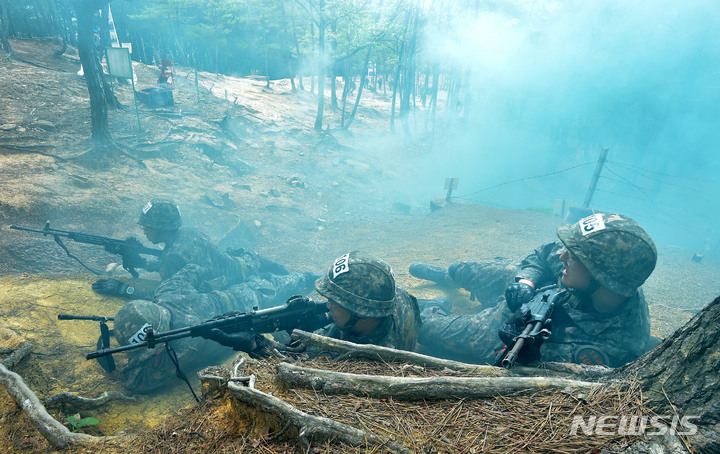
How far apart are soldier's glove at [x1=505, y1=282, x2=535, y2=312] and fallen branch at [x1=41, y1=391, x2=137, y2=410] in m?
4.20

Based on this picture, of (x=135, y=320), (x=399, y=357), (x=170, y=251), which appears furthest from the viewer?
(x=170, y=251)

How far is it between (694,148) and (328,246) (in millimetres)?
26575

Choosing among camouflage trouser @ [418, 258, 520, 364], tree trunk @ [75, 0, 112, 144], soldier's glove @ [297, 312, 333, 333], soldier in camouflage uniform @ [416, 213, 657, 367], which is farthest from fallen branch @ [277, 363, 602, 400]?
tree trunk @ [75, 0, 112, 144]

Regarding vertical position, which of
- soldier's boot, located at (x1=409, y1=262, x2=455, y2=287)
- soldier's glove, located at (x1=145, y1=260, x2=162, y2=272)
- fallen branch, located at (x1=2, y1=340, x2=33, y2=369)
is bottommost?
soldier's boot, located at (x1=409, y1=262, x2=455, y2=287)

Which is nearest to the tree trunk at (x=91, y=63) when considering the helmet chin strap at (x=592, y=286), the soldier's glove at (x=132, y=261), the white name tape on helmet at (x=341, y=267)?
the soldier's glove at (x=132, y=261)

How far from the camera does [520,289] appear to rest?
4086mm

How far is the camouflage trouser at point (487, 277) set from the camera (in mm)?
5645

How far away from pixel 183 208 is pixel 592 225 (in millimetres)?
10001

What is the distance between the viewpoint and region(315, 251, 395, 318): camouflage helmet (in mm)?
3225

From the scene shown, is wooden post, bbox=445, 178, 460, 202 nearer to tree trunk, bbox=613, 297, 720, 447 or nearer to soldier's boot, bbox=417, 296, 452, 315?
soldier's boot, bbox=417, 296, 452, 315

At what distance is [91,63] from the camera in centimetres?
1005

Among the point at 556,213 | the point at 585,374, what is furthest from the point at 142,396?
the point at 556,213

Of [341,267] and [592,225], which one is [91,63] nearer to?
[341,267]

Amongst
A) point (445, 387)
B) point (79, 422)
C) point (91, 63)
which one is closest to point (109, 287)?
point (79, 422)
